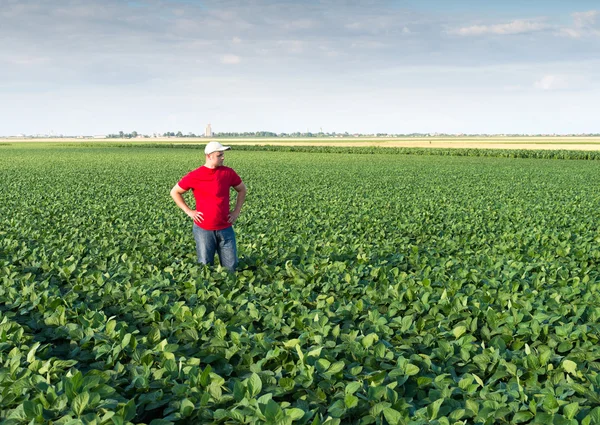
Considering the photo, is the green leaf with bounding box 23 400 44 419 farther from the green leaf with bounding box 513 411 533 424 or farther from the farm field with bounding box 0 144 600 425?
the green leaf with bounding box 513 411 533 424

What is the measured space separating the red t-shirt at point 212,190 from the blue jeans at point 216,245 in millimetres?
119

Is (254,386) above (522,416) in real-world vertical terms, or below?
above

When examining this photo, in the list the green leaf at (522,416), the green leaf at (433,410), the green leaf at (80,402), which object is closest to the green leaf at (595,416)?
the green leaf at (522,416)

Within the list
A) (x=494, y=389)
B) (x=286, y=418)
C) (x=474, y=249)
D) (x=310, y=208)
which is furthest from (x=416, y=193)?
(x=286, y=418)

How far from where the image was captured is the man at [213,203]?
7.52 meters

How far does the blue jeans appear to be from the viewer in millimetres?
7922

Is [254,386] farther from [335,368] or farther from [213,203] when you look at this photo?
[213,203]

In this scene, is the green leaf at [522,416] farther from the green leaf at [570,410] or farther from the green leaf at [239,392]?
the green leaf at [239,392]

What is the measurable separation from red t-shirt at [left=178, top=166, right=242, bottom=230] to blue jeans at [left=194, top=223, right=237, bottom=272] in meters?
0.12

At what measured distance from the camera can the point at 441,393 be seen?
13.2 feet

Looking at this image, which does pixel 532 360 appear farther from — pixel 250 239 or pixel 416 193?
pixel 416 193

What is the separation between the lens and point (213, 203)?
25.2 ft

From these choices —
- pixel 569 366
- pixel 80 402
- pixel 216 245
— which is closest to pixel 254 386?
pixel 80 402

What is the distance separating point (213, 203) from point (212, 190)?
Result: 0.21 meters
